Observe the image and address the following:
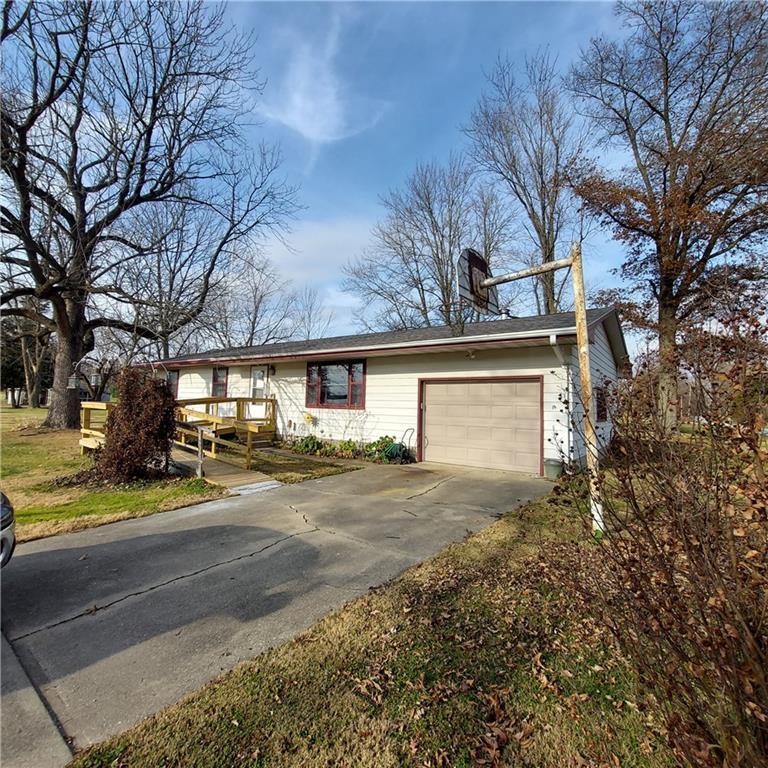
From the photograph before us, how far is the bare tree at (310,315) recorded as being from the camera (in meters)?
33.5

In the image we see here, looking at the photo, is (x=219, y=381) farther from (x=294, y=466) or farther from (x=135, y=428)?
(x=135, y=428)

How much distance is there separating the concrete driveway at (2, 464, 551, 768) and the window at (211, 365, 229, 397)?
10.5 meters

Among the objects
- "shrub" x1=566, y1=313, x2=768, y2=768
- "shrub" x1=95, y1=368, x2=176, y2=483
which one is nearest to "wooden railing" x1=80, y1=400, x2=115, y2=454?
"shrub" x1=95, y1=368, x2=176, y2=483

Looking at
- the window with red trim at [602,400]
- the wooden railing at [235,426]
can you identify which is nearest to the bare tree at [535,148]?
the window with red trim at [602,400]

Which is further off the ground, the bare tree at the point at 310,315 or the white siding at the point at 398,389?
the bare tree at the point at 310,315

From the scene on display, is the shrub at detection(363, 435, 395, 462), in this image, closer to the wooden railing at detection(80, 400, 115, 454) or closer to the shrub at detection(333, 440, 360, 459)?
the shrub at detection(333, 440, 360, 459)

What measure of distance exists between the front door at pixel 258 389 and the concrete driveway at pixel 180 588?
793 cm

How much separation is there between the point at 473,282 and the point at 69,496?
7427 mm

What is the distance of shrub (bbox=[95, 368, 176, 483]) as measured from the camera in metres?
7.06

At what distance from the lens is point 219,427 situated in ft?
32.3

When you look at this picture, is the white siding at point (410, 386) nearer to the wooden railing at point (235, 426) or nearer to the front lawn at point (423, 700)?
the wooden railing at point (235, 426)

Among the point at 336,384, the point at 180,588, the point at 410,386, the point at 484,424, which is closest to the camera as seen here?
the point at 180,588

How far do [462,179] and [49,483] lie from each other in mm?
22530

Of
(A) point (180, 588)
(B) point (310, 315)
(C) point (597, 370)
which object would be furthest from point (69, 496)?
(B) point (310, 315)
